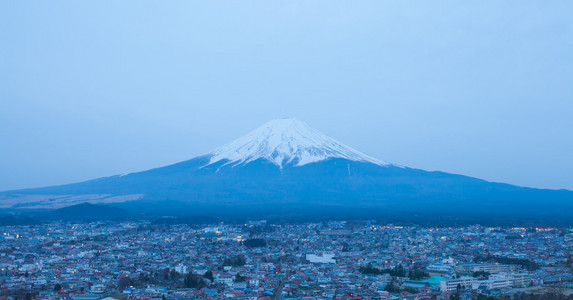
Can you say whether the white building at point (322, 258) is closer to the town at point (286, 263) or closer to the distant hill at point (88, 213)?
the town at point (286, 263)

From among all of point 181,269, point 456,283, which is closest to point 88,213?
point 181,269

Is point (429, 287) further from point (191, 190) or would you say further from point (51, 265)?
point (191, 190)

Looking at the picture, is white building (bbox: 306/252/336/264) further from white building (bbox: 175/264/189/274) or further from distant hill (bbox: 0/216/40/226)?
distant hill (bbox: 0/216/40/226)

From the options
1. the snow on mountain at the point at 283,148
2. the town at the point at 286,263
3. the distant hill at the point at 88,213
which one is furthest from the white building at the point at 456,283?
the snow on mountain at the point at 283,148

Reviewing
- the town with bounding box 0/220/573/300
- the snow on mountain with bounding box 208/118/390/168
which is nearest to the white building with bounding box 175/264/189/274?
the town with bounding box 0/220/573/300

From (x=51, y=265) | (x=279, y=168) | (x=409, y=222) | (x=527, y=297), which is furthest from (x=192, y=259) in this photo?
(x=279, y=168)
